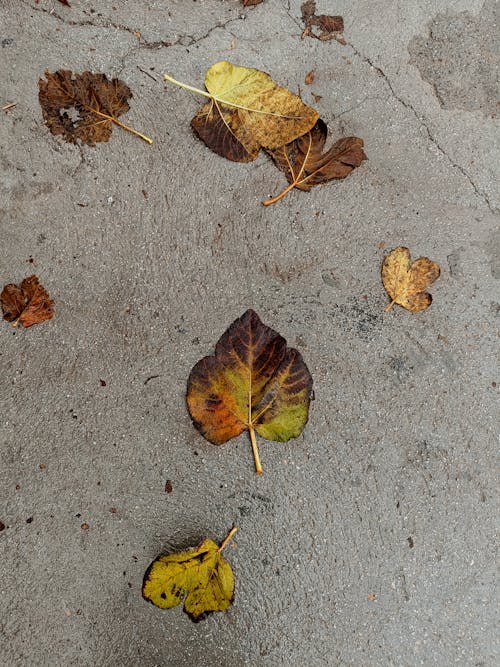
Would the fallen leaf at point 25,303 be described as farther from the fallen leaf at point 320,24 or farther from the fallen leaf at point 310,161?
the fallen leaf at point 320,24

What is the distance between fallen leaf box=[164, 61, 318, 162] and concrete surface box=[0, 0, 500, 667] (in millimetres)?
68

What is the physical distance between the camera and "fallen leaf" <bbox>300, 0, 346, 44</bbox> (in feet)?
6.82

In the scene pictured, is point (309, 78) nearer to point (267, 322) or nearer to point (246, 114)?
point (246, 114)

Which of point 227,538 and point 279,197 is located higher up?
point 279,197

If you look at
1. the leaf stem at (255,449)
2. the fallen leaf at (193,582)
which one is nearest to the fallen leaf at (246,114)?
the leaf stem at (255,449)

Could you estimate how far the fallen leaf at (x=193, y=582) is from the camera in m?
1.82

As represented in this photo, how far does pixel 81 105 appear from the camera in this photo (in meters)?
1.97

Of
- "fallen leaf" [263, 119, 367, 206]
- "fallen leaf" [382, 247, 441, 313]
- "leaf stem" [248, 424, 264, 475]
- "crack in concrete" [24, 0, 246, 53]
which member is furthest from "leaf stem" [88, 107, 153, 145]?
"leaf stem" [248, 424, 264, 475]

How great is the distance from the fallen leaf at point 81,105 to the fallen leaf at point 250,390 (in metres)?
0.93

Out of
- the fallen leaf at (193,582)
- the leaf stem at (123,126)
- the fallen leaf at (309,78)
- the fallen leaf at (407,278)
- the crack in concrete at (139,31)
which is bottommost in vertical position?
the fallen leaf at (193,582)

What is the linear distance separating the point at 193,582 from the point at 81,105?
1901 mm

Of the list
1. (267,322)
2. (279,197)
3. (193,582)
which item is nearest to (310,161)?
(279,197)

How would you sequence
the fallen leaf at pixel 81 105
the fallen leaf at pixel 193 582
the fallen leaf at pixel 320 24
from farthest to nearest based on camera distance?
1. the fallen leaf at pixel 320 24
2. the fallen leaf at pixel 81 105
3. the fallen leaf at pixel 193 582

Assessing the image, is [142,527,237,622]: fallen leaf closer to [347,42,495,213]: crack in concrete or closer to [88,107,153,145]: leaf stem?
[88,107,153,145]: leaf stem
